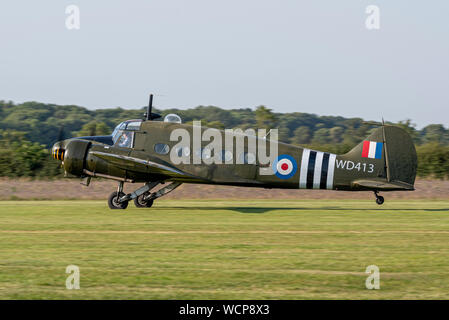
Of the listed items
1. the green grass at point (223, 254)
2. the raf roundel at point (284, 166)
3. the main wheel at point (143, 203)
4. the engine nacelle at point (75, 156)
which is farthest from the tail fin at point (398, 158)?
the engine nacelle at point (75, 156)

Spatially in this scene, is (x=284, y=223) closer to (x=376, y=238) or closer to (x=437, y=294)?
(x=376, y=238)

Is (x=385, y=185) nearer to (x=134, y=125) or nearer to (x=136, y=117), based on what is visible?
(x=134, y=125)

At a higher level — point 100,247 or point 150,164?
point 150,164

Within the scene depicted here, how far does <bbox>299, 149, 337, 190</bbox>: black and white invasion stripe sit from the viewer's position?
56.9ft

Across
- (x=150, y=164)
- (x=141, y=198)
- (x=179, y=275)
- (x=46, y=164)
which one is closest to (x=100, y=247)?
(x=179, y=275)

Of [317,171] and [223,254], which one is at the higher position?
[317,171]

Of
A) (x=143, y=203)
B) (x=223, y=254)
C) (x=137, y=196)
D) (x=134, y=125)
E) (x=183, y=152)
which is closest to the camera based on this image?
(x=223, y=254)

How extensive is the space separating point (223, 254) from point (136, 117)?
47.9 m

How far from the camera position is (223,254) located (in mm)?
9758

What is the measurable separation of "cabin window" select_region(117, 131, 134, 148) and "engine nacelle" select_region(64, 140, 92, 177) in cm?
102

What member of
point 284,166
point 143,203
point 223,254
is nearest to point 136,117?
point 143,203

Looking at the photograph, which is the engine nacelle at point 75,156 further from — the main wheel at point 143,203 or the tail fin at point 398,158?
the tail fin at point 398,158

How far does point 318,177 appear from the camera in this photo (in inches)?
683

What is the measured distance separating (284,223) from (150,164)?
4986 mm
